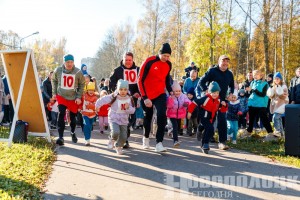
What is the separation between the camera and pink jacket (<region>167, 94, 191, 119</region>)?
8316 millimetres

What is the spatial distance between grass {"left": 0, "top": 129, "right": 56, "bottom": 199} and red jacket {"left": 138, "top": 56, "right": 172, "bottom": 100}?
7.55 ft

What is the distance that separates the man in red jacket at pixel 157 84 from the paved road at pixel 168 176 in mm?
637

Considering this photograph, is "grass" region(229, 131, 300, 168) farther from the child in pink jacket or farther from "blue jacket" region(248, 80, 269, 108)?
the child in pink jacket

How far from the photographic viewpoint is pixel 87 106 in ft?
27.1

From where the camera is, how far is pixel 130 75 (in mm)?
7879

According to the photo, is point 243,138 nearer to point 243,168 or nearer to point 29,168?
point 243,168

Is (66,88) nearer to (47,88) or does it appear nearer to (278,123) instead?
(47,88)

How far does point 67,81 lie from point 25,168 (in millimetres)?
2720

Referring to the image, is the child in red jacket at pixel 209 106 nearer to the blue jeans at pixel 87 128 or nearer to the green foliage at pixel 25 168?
the blue jeans at pixel 87 128

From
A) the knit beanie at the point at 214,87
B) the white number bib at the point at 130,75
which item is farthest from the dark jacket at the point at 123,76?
the knit beanie at the point at 214,87

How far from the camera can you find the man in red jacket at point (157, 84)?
6.97 meters

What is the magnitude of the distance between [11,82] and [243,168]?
5.60 meters

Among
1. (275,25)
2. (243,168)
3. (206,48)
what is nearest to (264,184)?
(243,168)

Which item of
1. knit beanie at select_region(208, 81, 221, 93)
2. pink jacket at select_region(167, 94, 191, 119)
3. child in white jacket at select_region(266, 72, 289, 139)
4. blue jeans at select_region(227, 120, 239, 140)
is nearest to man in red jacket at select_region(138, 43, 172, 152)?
knit beanie at select_region(208, 81, 221, 93)
